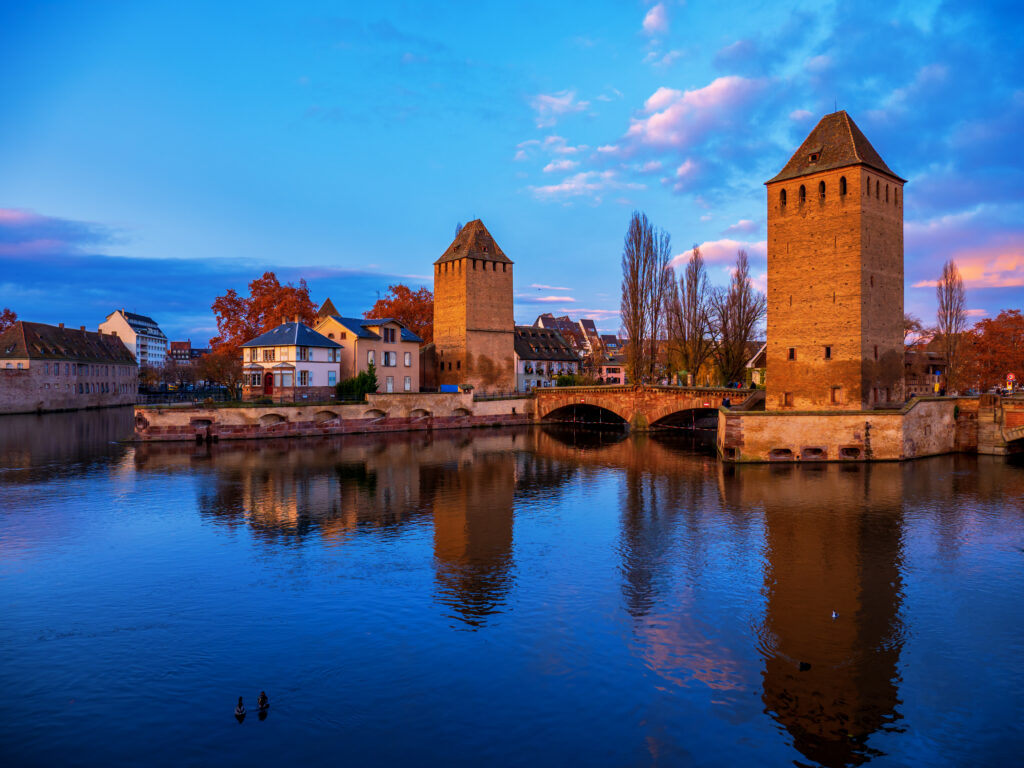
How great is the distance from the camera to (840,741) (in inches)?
380

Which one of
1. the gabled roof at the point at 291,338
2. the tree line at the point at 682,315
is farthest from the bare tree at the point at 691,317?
the gabled roof at the point at 291,338

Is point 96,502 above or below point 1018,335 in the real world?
below

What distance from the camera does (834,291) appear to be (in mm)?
35500

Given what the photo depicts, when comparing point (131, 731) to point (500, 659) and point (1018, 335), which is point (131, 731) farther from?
point (1018, 335)

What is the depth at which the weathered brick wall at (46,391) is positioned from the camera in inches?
2574

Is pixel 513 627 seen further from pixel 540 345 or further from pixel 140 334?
pixel 140 334

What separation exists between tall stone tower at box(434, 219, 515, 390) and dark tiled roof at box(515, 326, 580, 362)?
808 cm

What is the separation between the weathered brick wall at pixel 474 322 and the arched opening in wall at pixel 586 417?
243 inches

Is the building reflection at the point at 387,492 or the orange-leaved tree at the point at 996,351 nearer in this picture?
the building reflection at the point at 387,492

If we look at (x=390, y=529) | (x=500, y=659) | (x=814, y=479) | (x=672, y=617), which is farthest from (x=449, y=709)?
(x=814, y=479)

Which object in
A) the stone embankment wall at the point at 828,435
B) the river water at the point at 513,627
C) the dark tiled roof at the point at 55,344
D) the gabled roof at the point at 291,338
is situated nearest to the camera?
the river water at the point at 513,627

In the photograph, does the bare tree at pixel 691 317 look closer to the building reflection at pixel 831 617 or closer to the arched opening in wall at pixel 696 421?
the arched opening in wall at pixel 696 421

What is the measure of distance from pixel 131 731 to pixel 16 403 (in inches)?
2788

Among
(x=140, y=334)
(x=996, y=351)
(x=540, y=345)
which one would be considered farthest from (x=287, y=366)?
(x=140, y=334)
